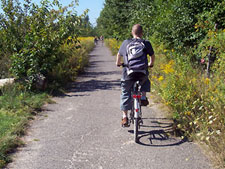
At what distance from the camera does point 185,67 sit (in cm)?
666

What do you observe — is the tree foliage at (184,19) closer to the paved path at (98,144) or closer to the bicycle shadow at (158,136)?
the paved path at (98,144)

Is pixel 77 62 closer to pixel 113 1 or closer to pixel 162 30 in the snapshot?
pixel 162 30

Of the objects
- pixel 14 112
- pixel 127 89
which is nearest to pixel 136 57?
pixel 127 89

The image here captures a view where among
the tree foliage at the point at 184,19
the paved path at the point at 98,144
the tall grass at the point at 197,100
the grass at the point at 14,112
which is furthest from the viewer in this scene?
the tree foliage at the point at 184,19

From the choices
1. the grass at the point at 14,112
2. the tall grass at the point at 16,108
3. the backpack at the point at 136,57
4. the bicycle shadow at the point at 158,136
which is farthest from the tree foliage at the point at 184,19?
the grass at the point at 14,112

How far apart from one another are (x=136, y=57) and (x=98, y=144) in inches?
60.3

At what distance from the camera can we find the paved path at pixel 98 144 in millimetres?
4262

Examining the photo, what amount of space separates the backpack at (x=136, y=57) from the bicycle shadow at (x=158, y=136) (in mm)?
1138

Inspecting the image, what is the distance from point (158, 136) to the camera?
5.36m

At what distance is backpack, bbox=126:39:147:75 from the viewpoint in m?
5.02

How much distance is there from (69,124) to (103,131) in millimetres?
894

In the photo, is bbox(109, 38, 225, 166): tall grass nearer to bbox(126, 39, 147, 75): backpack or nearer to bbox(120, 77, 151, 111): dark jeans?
bbox(120, 77, 151, 111): dark jeans

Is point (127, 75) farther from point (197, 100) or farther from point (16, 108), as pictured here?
point (16, 108)

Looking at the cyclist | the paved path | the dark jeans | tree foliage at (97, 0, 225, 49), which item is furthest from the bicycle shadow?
tree foliage at (97, 0, 225, 49)
